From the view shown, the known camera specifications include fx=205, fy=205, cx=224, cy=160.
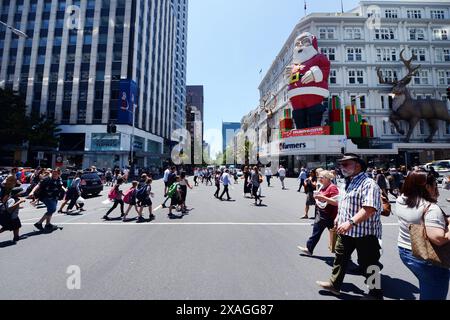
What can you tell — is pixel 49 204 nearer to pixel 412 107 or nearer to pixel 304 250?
pixel 304 250

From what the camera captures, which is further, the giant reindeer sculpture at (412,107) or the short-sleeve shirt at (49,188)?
the giant reindeer sculpture at (412,107)

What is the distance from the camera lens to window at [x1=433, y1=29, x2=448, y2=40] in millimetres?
34156

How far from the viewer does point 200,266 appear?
12.7 ft

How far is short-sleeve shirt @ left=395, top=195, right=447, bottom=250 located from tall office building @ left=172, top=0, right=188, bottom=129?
202 ft

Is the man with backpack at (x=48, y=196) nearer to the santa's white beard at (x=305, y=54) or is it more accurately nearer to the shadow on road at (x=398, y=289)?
the shadow on road at (x=398, y=289)

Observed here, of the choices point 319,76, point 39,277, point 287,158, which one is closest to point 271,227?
point 39,277

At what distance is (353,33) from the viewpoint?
33406mm

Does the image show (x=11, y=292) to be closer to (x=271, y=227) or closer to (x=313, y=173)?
(x=271, y=227)

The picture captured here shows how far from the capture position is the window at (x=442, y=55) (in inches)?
1336

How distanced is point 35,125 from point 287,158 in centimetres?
4006

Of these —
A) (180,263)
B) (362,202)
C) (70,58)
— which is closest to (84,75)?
(70,58)

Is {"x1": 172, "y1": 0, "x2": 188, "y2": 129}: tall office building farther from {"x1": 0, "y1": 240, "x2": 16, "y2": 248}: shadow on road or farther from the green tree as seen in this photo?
{"x1": 0, "y1": 240, "x2": 16, "y2": 248}: shadow on road

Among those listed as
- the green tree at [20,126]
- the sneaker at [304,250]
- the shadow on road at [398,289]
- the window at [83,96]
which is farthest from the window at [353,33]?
the green tree at [20,126]

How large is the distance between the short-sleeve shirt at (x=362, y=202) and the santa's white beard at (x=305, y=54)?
29.8m
